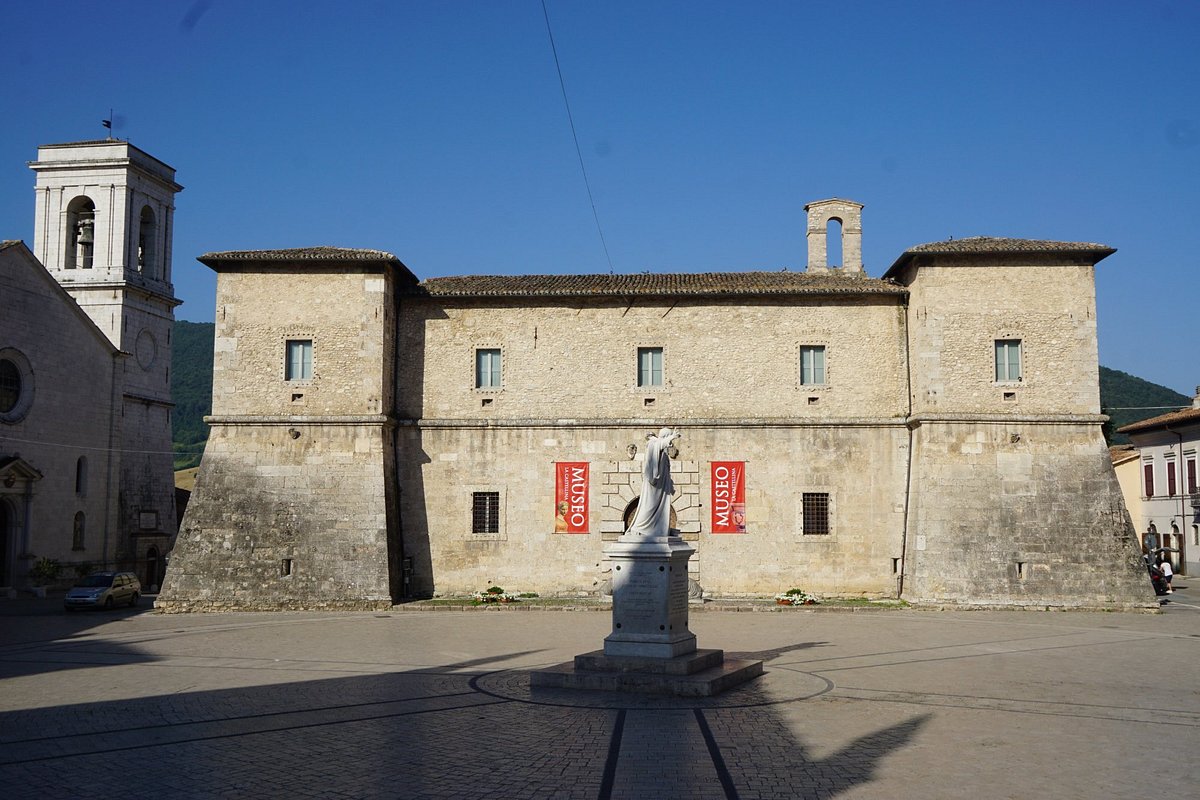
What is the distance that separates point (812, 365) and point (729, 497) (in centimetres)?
453

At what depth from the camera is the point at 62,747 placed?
10242mm

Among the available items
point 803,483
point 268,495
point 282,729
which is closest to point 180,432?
point 268,495

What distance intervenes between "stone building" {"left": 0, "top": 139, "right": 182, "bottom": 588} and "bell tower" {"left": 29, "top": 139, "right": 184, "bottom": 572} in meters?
0.05

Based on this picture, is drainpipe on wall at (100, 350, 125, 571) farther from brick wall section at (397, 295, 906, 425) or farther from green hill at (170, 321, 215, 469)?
green hill at (170, 321, 215, 469)

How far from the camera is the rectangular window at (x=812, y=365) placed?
28312 millimetres

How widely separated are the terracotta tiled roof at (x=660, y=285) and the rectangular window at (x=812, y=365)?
1.66 m

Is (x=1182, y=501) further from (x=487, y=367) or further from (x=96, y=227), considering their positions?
(x=96, y=227)

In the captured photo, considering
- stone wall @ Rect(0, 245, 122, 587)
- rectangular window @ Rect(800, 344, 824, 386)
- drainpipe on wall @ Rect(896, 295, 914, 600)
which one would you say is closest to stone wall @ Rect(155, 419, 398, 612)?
stone wall @ Rect(0, 245, 122, 587)

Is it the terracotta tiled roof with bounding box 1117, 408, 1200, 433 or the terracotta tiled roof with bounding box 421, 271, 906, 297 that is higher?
the terracotta tiled roof with bounding box 421, 271, 906, 297

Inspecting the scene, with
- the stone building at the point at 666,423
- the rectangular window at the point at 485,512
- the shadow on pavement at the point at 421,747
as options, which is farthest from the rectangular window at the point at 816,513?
the shadow on pavement at the point at 421,747

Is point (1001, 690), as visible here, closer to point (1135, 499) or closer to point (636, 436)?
point (636, 436)

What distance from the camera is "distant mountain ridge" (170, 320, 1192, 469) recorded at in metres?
75.2

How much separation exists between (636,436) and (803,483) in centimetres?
490

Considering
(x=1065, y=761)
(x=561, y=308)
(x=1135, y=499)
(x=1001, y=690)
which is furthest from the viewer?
(x=1135, y=499)
